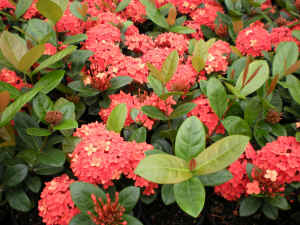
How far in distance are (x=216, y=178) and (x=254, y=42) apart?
93 centimetres

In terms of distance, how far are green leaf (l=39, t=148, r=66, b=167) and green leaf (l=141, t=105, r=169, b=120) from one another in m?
0.39

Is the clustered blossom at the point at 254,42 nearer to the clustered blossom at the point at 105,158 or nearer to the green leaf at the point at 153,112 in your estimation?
the green leaf at the point at 153,112

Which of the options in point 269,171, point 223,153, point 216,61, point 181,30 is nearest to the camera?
point 223,153

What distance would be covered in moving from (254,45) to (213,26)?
392 millimetres

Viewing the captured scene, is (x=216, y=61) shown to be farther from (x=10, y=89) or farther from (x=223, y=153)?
(x=10, y=89)

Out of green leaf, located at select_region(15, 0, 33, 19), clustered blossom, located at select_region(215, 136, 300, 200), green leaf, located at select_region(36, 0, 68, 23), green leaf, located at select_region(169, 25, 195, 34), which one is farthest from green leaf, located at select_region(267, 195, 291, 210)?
green leaf, located at select_region(15, 0, 33, 19)

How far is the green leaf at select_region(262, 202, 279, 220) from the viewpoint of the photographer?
1.15 meters

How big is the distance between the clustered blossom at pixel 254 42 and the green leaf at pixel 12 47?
1.17 meters

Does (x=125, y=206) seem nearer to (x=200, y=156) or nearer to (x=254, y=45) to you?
(x=200, y=156)

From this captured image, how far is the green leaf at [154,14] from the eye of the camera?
175cm

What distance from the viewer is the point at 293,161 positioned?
3.66 ft

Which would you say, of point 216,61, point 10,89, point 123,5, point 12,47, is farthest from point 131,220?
point 123,5

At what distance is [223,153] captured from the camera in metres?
0.88

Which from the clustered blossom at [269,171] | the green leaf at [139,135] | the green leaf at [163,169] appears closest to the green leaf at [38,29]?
the green leaf at [139,135]
